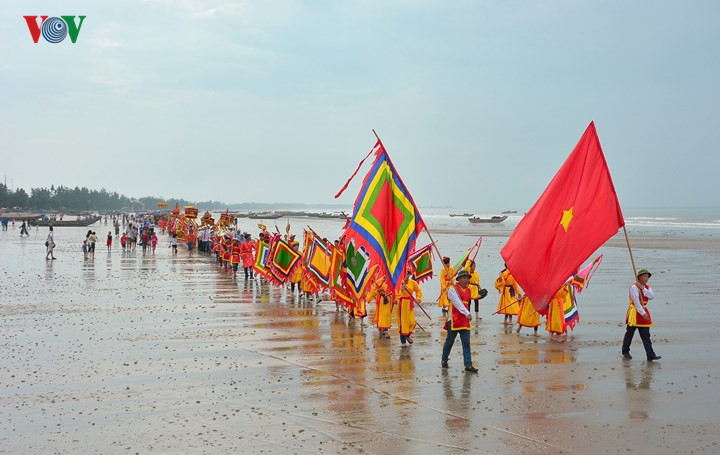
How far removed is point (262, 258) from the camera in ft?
83.2

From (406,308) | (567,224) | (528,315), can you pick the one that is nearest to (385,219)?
(406,308)

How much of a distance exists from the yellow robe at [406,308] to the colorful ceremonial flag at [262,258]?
36.8ft

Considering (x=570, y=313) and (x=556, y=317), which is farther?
(x=570, y=313)

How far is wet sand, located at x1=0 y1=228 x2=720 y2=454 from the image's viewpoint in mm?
8281

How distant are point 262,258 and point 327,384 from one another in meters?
14.9

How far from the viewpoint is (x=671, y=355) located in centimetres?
1303

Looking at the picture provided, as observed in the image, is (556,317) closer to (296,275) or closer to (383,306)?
(383,306)

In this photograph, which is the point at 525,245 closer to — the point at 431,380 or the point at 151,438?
the point at 431,380

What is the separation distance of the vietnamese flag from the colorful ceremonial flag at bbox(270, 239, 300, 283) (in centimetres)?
1119

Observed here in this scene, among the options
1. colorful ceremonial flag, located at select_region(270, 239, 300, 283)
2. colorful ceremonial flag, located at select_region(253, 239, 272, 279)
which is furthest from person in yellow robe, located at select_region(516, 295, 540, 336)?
colorful ceremonial flag, located at select_region(253, 239, 272, 279)

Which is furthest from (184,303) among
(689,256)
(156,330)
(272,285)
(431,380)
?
(689,256)

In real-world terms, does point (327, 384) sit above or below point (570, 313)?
below

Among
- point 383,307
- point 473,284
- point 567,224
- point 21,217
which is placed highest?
point 21,217

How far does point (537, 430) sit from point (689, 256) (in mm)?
35851
